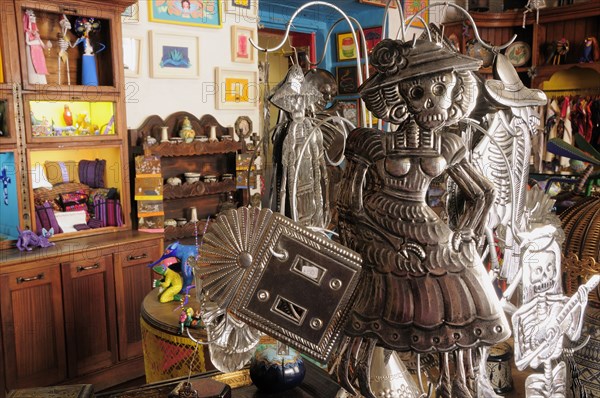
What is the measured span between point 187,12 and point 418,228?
10.2 ft

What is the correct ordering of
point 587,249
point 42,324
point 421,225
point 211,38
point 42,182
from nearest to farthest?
point 421,225, point 587,249, point 42,324, point 42,182, point 211,38

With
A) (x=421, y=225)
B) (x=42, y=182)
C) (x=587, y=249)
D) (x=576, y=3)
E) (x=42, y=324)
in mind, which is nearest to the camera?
(x=421, y=225)

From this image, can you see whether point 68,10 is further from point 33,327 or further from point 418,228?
point 418,228

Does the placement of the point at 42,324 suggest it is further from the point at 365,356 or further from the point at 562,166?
the point at 562,166

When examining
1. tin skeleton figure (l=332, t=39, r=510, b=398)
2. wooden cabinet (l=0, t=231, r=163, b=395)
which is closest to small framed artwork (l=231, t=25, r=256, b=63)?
wooden cabinet (l=0, t=231, r=163, b=395)

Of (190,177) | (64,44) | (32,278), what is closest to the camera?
(32,278)

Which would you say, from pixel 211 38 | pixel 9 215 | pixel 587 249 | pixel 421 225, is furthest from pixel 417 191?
pixel 211 38

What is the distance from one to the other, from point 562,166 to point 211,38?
3378mm

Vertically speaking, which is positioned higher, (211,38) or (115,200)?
(211,38)

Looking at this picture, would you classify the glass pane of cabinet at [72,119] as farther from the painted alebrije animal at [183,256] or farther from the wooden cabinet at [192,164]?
the painted alebrije animal at [183,256]

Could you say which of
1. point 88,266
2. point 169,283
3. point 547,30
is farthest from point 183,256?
point 547,30

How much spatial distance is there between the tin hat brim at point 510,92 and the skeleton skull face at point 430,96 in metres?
0.11

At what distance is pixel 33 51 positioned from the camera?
2.78 metres

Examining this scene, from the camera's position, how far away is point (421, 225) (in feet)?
2.57
